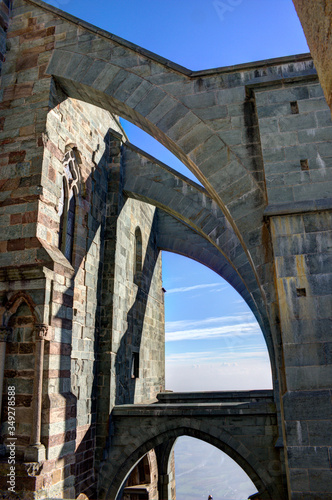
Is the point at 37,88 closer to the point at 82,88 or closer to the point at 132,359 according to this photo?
the point at 82,88

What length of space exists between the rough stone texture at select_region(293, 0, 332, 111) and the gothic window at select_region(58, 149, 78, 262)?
250 inches

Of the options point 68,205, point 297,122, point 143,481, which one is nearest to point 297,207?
point 297,122

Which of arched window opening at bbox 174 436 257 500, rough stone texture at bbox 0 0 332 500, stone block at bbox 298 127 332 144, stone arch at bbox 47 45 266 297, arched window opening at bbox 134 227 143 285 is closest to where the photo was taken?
rough stone texture at bbox 0 0 332 500

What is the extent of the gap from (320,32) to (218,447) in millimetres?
8059

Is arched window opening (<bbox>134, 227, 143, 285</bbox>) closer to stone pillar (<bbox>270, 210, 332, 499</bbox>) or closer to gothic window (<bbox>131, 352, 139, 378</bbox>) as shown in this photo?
gothic window (<bbox>131, 352, 139, 378</bbox>)

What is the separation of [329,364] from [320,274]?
857 millimetres

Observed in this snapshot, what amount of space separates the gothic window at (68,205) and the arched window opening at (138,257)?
376 centimetres

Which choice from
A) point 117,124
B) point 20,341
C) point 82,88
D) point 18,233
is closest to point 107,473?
point 20,341

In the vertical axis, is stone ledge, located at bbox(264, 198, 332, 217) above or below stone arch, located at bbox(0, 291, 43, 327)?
above

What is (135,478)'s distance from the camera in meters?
11.3

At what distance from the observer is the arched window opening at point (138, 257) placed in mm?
11273

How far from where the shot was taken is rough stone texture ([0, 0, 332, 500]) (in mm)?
3932

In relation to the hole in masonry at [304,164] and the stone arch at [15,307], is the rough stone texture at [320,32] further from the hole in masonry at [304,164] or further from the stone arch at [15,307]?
the stone arch at [15,307]

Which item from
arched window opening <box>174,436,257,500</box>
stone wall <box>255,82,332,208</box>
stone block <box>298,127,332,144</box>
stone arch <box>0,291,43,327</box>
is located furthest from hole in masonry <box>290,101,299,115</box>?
arched window opening <box>174,436,257,500</box>
